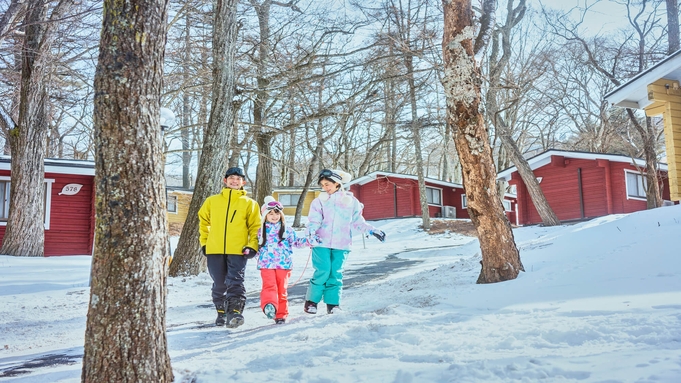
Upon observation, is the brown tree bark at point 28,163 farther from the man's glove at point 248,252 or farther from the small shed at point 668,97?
the small shed at point 668,97

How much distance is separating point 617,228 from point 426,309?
4.23 metres

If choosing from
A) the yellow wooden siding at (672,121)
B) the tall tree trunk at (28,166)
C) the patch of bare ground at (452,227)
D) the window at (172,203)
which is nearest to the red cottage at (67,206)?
the tall tree trunk at (28,166)

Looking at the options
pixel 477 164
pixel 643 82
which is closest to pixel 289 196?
pixel 643 82

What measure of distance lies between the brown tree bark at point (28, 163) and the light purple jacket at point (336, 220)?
31.6ft

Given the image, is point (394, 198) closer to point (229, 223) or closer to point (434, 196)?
point (434, 196)

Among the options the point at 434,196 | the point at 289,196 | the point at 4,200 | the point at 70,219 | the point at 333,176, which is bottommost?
the point at 70,219

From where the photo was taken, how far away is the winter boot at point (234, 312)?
4.88 m

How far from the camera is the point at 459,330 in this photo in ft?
12.2

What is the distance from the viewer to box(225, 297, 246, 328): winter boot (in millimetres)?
4883

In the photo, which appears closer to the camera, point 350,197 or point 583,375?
point 583,375

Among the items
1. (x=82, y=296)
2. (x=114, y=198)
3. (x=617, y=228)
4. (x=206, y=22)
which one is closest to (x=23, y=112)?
(x=206, y=22)

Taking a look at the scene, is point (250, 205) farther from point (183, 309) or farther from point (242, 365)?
point (242, 365)

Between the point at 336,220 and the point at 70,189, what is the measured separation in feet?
46.2

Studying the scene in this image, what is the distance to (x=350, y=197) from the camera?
5.50 metres
